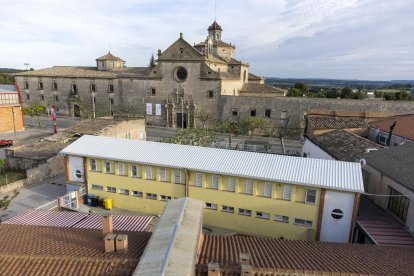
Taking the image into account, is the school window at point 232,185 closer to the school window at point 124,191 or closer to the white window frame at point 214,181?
the white window frame at point 214,181

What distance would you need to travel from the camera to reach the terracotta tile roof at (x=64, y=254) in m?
9.20

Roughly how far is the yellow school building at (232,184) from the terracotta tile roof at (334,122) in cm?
1654

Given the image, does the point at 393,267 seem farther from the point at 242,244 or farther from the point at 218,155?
the point at 218,155

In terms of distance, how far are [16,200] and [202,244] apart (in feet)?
64.9

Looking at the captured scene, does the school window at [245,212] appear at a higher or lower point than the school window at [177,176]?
lower

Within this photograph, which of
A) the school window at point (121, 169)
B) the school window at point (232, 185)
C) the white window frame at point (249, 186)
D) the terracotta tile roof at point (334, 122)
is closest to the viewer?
the white window frame at point (249, 186)

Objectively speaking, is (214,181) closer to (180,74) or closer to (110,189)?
(110,189)

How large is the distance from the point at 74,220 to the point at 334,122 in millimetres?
29936

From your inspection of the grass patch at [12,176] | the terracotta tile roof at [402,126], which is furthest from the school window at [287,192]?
the grass patch at [12,176]

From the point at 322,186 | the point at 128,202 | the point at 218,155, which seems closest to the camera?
the point at 322,186

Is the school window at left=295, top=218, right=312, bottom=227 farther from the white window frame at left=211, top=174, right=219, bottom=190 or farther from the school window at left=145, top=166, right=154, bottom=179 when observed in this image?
the school window at left=145, top=166, right=154, bottom=179

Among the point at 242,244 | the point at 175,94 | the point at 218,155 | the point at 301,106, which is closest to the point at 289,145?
the point at 301,106

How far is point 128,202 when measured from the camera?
2181cm

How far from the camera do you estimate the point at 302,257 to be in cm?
1090
